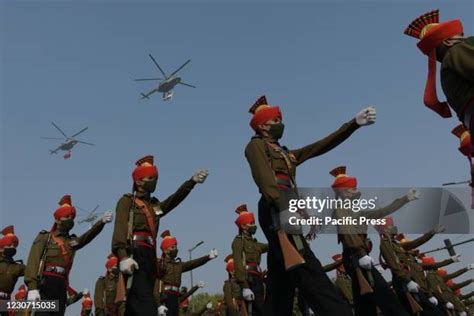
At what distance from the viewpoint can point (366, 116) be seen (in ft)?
16.3

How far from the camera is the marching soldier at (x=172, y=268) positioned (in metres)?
13.5

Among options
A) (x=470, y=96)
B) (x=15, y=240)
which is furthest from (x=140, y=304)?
(x=15, y=240)

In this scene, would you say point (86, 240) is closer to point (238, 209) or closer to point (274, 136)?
point (238, 209)

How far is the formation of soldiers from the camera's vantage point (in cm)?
399

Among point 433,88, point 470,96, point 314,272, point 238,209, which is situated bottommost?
point 314,272

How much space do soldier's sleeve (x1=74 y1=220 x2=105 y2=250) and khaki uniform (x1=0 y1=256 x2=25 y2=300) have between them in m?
2.91

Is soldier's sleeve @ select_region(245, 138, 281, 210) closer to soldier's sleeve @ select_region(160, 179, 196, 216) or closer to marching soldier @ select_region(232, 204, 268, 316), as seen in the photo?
soldier's sleeve @ select_region(160, 179, 196, 216)

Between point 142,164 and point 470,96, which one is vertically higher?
point 142,164

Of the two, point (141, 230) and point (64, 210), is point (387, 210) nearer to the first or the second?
point (141, 230)

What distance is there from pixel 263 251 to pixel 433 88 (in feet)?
28.8

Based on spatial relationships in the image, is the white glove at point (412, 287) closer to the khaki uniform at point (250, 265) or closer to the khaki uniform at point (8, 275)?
the khaki uniform at point (250, 265)

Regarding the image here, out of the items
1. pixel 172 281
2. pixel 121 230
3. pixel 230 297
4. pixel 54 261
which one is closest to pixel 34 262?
pixel 54 261

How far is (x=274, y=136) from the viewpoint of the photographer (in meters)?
5.86

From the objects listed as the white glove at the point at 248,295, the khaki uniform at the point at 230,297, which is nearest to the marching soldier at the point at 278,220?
the white glove at the point at 248,295
